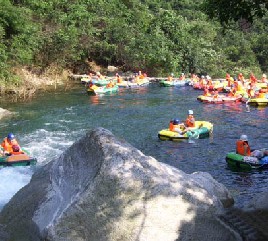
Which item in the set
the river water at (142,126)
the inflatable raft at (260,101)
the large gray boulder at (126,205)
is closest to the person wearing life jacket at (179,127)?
the river water at (142,126)

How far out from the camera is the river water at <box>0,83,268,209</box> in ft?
39.1

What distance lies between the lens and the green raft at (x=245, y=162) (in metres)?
12.1

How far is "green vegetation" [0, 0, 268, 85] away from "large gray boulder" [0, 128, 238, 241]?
70.0ft

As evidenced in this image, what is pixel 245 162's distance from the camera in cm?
1216

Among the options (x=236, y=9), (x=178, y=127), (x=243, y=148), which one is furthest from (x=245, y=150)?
(x=236, y=9)

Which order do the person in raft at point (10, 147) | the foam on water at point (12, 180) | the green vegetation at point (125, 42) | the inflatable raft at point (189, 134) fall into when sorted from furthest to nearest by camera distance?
the green vegetation at point (125, 42) → the inflatable raft at point (189, 134) → the person in raft at point (10, 147) → the foam on water at point (12, 180)

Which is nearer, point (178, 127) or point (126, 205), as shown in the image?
point (126, 205)

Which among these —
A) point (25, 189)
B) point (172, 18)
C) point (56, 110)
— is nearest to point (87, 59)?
point (172, 18)

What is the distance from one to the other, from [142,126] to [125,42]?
18120 mm

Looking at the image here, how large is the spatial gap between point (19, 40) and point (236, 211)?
68.7 feet

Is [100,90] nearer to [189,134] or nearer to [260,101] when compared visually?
[260,101]

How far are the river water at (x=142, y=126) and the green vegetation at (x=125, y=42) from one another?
15.4 feet

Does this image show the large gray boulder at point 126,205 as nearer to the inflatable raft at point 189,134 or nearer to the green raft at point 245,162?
the green raft at point 245,162

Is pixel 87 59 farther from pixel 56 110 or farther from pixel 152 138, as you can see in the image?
pixel 152 138
